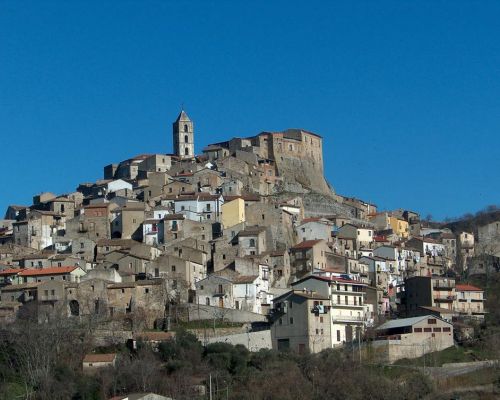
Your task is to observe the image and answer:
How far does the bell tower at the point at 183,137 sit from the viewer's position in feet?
320

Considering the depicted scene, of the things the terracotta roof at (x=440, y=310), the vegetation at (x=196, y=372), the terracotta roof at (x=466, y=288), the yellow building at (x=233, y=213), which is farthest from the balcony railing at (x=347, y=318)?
the yellow building at (x=233, y=213)

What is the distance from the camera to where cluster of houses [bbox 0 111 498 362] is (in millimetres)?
60688

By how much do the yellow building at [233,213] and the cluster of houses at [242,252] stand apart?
0.11 metres

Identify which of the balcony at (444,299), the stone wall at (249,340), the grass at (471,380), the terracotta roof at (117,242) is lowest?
the grass at (471,380)

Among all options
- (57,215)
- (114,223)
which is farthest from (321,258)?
(57,215)

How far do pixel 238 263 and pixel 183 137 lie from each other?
115 feet

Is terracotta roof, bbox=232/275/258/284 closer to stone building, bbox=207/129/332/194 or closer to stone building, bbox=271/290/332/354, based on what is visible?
Answer: stone building, bbox=271/290/332/354

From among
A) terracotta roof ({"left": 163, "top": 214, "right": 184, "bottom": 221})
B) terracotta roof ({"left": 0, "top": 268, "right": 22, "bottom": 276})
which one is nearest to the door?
terracotta roof ({"left": 163, "top": 214, "right": 184, "bottom": 221})

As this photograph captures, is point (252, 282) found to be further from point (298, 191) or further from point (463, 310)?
point (298, 191)

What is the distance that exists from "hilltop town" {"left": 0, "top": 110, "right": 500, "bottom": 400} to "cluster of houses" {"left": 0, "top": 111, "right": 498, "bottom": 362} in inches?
4.0

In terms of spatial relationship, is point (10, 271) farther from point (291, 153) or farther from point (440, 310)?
point (291, 153)

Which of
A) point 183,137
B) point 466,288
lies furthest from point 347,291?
point 183,137

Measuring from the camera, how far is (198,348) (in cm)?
5519

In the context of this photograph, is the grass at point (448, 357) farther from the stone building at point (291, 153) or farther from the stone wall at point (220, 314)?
the stone building at point (291, 153)
